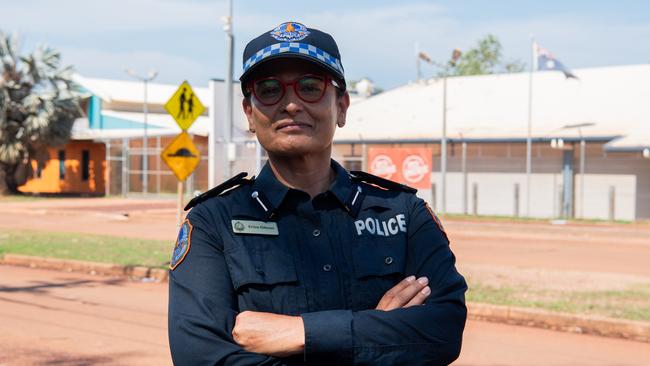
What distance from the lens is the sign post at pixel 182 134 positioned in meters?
14.1

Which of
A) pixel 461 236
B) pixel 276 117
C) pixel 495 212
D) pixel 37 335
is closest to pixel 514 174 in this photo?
pixel 495 212

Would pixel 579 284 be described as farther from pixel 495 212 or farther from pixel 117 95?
pixel 117 95

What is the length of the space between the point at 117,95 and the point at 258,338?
54500 mm

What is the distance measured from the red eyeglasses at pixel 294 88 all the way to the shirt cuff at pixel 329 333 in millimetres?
633

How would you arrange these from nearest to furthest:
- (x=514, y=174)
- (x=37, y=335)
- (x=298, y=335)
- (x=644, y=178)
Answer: (x=298, y=335), (x=37, y=335), (x=644, y=178), (x=514, y=174)

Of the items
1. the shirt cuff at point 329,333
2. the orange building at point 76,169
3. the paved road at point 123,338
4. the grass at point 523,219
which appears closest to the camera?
the shirt cuff at point 329,333

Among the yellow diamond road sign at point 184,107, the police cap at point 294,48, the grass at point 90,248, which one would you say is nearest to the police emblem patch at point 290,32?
the police cap at point 294,48

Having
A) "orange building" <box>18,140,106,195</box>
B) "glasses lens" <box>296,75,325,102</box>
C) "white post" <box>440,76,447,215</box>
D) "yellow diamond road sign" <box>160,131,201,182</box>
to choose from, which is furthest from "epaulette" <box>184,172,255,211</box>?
"orange building" <box>18,140,106,195</box>

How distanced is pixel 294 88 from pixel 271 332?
71 centimetres

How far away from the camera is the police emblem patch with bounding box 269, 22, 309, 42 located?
250 cm

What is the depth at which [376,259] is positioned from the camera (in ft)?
8.26

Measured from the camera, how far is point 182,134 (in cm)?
1451

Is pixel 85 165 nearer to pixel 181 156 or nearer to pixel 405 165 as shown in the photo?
pixel 405 165

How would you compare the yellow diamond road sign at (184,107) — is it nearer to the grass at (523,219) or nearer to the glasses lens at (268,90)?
the glasses lens at (268,90)
